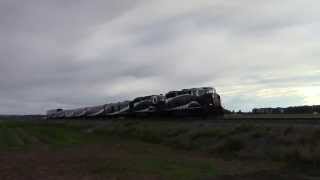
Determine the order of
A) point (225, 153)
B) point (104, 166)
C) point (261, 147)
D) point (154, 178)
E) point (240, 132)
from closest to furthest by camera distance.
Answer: point (154, 178) < point (104, 166) < point (261, 147) < point (225, 153) < point (240, 132)

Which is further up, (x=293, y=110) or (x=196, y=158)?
(x=293, y=110)

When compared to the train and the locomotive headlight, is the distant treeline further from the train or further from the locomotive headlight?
the locomotive headlight

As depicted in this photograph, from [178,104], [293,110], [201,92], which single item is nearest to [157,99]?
[178,104]

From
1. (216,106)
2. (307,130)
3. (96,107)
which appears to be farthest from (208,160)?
(96,107)

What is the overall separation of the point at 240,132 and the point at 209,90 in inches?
1317

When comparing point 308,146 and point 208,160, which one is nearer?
point 308,146

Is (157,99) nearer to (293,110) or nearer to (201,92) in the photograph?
(201,92)

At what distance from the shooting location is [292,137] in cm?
2928

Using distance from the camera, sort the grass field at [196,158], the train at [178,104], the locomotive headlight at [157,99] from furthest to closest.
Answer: the locomotive headlight at [157,99]
the train at [178,104]
the grass field at [196,158]

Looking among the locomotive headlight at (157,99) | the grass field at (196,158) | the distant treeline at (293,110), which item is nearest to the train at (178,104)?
the locomotive headlight at (157,99)

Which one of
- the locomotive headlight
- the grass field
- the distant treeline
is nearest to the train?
the locomotive headlight

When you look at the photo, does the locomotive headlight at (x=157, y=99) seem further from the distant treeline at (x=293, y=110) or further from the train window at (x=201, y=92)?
the distant treeline at (x=293, y=110)

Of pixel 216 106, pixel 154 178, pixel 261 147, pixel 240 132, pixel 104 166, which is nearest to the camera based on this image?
pixel 154 178

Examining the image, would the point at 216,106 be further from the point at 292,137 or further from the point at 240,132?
the point at 292,137
